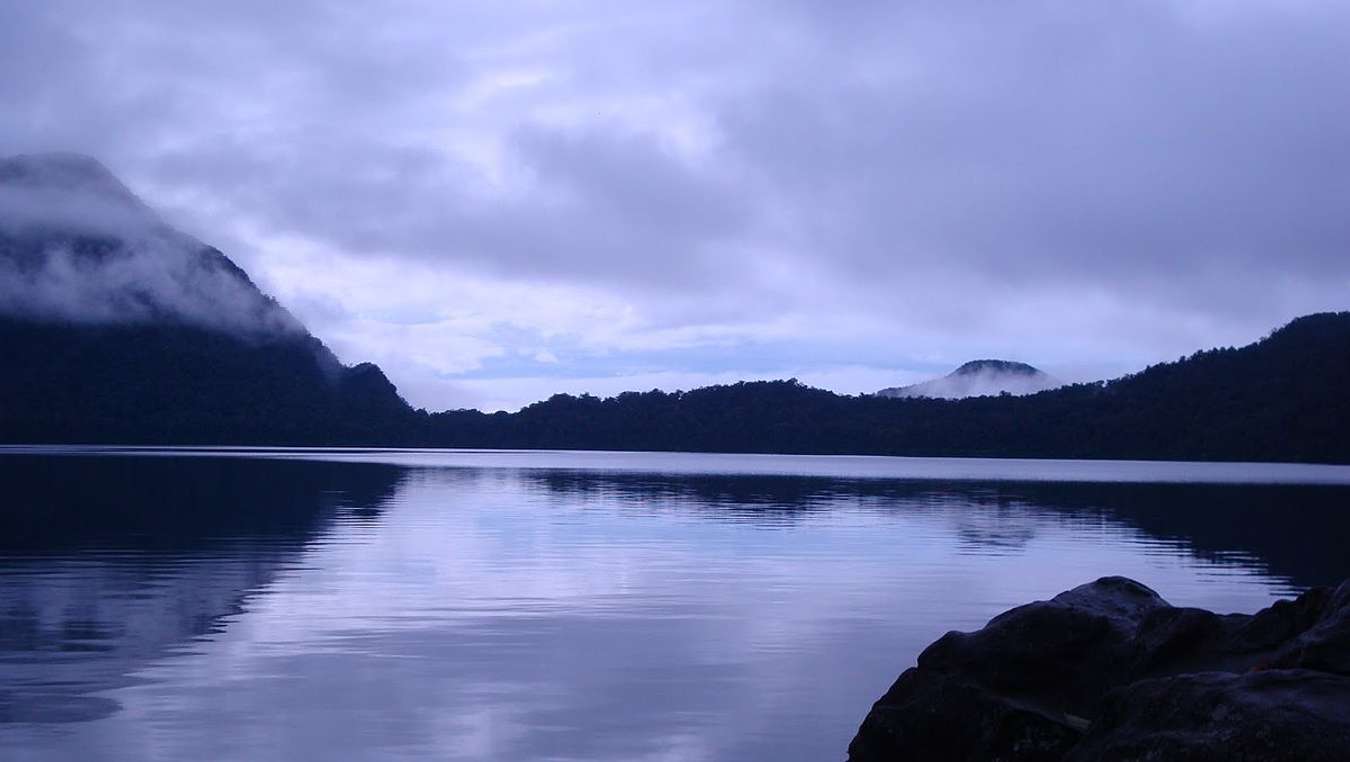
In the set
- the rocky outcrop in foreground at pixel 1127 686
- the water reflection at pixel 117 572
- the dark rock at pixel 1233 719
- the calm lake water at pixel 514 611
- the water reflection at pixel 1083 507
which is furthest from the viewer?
the water reflection at pixel 1083 507

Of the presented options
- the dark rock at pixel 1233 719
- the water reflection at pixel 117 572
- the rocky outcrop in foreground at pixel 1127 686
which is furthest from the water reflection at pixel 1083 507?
the dark rock at pixel 1233 719

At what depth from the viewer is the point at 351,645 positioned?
63.3 feet

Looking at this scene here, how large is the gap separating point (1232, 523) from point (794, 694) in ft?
135

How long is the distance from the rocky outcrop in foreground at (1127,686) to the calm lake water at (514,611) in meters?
2.18

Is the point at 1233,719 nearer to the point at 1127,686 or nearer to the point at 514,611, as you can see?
the point at 1127,686

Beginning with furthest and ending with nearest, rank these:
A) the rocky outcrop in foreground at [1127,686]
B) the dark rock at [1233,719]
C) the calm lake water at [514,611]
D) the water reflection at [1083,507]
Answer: the water reflection at [1083,507], the calm lake water at [514,611], the rocky outcrop in foreground at [1127,686], the dark rock at [1233,719]

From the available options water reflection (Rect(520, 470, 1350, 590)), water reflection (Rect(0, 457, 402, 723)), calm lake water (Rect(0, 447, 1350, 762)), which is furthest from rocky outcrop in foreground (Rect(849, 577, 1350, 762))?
water reflection (Rect(520, 470, 1350, 590))

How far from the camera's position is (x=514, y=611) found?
76.9 ft

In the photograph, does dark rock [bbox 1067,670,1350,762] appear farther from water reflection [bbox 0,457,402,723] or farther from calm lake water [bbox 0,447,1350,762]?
water reflection [bbox 0,457,402,723]

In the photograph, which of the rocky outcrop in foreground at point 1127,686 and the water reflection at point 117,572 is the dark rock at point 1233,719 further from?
the water reflection at point 117,572

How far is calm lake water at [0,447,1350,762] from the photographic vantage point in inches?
561

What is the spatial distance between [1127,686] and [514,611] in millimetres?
14941

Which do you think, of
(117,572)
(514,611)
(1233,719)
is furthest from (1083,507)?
(1233,719)

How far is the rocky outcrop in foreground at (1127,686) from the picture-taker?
875 cm
